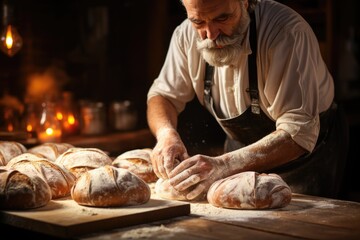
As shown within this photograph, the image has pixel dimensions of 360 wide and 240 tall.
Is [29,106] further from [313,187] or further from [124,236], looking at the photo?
[124,236]

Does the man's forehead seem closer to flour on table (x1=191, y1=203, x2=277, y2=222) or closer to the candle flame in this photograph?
flour on table (x1=191, y1=203, x2=277, y2=222)

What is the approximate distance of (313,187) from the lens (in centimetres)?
421

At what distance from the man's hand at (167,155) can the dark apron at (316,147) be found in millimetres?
495

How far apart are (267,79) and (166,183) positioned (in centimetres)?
82

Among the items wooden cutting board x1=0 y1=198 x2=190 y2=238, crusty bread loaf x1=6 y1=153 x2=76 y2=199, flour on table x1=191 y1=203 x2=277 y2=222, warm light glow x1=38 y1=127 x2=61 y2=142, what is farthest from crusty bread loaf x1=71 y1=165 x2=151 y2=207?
warm light glow x1=38 y1=127 x2=61 y2=142

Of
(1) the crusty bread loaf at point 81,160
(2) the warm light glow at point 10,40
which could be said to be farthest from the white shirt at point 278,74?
(2) the warm light glow at point 10,40

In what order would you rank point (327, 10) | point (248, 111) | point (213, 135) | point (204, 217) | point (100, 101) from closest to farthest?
point (204, 217)
point (248, 111)
point (213, 135)
point (327, 10)
point (100, 101)

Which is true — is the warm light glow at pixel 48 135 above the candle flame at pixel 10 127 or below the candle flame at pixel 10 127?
below

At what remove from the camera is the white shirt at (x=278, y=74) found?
3807mm

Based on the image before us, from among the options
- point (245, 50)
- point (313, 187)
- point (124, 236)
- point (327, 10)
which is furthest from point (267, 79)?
point (327, 10)

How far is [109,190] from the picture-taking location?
3.24 metres

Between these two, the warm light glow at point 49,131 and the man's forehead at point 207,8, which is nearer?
the man's forehead at point 207,8

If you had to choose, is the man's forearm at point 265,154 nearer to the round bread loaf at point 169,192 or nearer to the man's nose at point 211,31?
the round bread loaf at point 169,192

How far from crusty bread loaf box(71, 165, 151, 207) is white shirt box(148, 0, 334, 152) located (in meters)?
0.88
